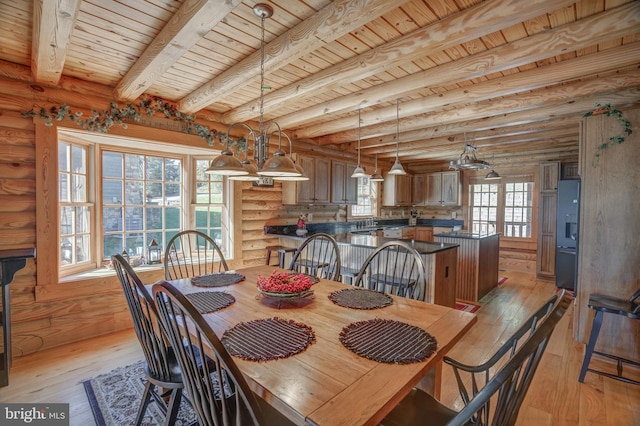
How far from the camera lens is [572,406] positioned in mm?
2100

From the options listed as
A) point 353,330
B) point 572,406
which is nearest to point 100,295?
point 353,330

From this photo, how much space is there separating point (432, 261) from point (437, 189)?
4.37 m

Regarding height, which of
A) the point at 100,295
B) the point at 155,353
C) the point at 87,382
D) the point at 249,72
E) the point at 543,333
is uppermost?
the point at 249,72

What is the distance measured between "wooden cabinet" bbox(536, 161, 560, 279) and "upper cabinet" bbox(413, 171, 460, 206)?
5.06 ft

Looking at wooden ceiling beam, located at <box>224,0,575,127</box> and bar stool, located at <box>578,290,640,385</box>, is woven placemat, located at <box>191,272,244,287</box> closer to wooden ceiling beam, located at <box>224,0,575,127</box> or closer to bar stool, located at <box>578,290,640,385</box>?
wooden ceiling beam, located at <box>224,0,575,127</box>

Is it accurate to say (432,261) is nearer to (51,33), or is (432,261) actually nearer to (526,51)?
(526,51)

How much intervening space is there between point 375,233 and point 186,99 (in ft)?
13.6

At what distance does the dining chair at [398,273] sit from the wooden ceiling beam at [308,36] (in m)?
1.48

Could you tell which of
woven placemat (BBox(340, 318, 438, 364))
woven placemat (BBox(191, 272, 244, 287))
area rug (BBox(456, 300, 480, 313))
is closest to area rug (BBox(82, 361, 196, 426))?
woven placemat (BBox(191, 272, 244, 287))

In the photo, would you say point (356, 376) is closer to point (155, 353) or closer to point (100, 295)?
point (155, 353)

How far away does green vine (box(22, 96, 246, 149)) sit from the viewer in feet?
9.13

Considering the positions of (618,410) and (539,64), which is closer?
(618,410)

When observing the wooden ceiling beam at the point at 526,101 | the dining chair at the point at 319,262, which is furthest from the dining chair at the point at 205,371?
the wooden ceiling beam at the point at 526,101

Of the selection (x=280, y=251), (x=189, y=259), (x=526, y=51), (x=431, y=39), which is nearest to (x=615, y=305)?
(x=526, y=51)
